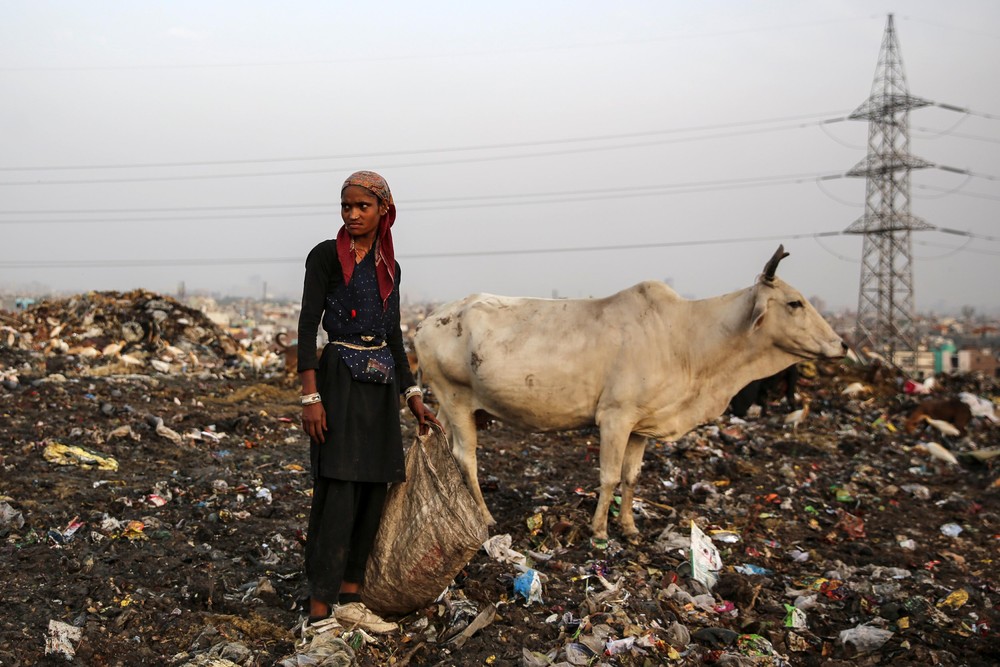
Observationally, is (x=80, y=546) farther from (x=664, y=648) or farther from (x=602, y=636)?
(x=664, y=648)

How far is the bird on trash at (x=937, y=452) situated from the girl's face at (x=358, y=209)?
851 cm

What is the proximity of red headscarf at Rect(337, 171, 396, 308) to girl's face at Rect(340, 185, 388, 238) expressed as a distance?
2 cm

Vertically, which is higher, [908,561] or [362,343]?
[362,343]

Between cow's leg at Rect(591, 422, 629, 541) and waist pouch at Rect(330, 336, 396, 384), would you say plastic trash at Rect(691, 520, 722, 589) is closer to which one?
cow's leg at Rect(591, 422, 629, 541)

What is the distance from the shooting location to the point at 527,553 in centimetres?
507

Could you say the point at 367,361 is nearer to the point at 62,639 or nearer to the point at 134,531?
the point at 62,639

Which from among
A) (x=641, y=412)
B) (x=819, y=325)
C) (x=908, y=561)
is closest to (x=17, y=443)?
(x=641, y=412)

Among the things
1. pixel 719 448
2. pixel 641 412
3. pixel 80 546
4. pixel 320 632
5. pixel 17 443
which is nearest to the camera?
pixel 320 632

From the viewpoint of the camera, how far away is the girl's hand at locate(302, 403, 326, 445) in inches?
138

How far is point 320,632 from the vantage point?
3.52 meters

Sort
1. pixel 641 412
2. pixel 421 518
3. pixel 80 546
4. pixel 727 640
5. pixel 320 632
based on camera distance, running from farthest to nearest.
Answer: pixel 641 412, pixel 80 546, pixel 727 640, pixel 421 518, pixel 320 632

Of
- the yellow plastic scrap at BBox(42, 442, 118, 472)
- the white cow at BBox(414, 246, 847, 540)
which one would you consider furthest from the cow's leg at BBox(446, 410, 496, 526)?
the yellow plastic scrap at BBox(42, 442, 118, 472)

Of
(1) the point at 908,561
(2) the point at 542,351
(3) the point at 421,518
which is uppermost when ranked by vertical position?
(2) the point at 542,351

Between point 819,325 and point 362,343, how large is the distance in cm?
335
